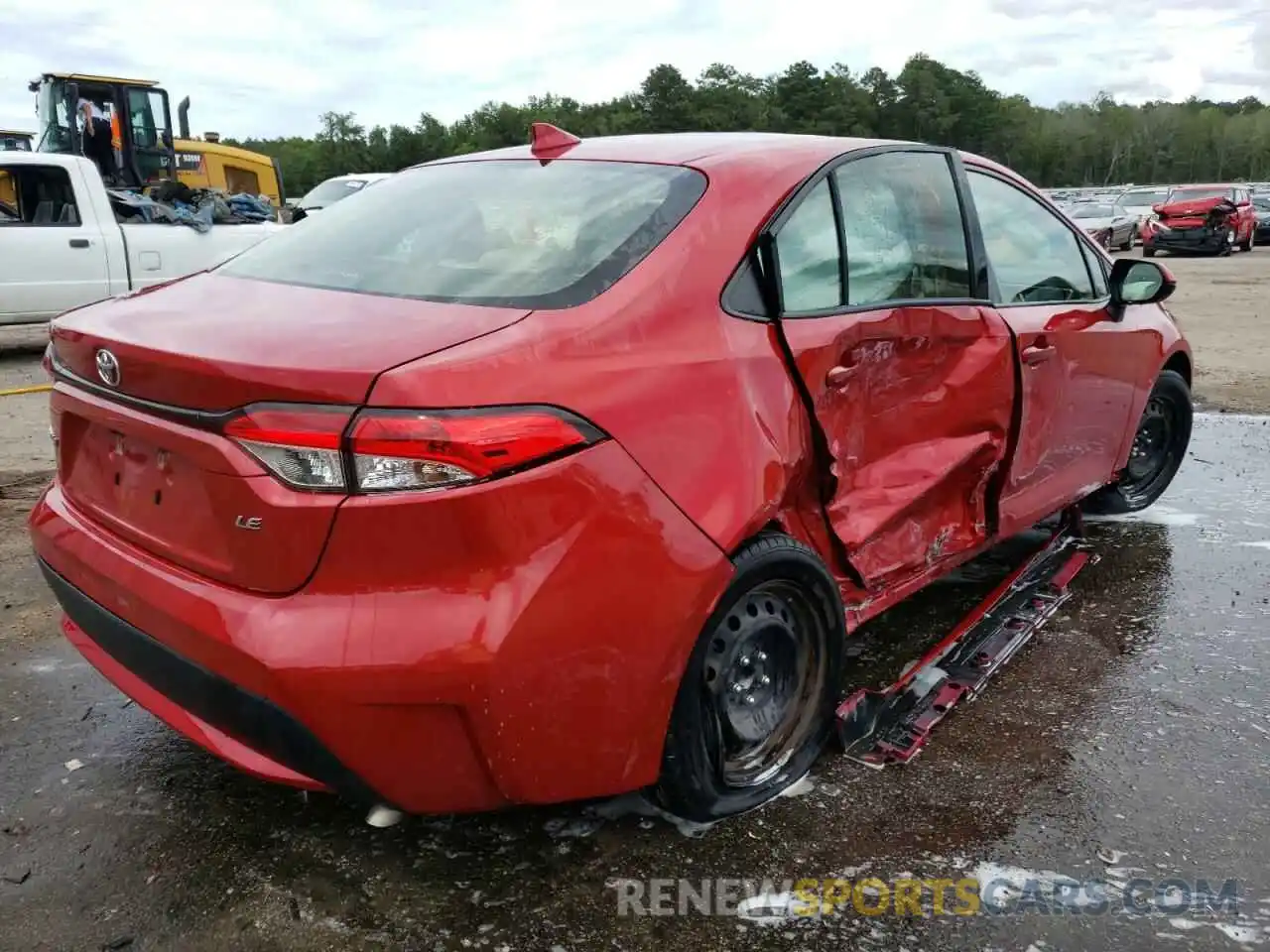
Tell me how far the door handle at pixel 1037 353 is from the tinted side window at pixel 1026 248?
6.7 inches

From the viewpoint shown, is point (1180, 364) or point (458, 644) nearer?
point (458, 644)

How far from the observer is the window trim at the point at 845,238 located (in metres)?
2.46

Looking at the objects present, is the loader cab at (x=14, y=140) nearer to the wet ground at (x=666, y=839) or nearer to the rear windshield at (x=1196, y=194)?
the wet ground at (x=666, y=839)

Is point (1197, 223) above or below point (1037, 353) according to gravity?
above

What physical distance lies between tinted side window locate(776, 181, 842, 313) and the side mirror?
1764mm

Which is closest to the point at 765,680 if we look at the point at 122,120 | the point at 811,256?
the point at 811,256

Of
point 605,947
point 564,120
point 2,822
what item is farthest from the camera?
point 564,120

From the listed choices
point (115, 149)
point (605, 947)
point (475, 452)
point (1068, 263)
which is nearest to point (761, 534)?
point (475, 452)

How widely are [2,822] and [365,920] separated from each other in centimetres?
103

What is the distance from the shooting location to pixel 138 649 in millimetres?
2217

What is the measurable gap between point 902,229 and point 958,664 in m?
1.38

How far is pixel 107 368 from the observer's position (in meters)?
2.22

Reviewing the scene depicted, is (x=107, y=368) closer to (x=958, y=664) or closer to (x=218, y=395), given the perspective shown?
(x=218, y=395)

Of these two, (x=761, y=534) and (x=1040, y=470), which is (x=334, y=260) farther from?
(x=1040, y=470)
